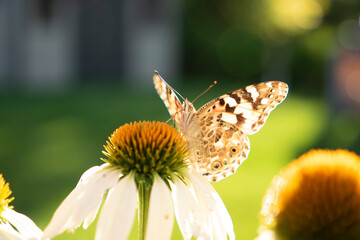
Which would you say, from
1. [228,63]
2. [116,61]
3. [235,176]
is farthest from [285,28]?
[235,176]

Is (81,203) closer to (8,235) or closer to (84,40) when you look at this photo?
(8,235)

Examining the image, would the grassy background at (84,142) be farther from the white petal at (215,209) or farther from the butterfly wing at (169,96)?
the white petal at (215,209)

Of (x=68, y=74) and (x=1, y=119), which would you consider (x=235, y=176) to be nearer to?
(x=1, y=119)

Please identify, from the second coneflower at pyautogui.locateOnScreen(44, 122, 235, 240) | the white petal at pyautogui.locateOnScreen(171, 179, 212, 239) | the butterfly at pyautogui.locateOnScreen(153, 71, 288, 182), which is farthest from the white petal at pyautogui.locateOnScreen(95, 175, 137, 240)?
the butterfly at pyautogui.locateOnScreen(153, 71, 288, 182)

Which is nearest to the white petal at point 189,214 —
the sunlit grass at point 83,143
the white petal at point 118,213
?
the white petal at point 118,213

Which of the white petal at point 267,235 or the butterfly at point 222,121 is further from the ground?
the butterfly at point 222,121

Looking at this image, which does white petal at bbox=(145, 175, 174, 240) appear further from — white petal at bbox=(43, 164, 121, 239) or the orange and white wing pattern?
the orange and white wing pattern

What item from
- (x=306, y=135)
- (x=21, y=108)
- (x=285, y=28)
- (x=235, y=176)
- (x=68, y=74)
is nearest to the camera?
(x=235, y=176)
